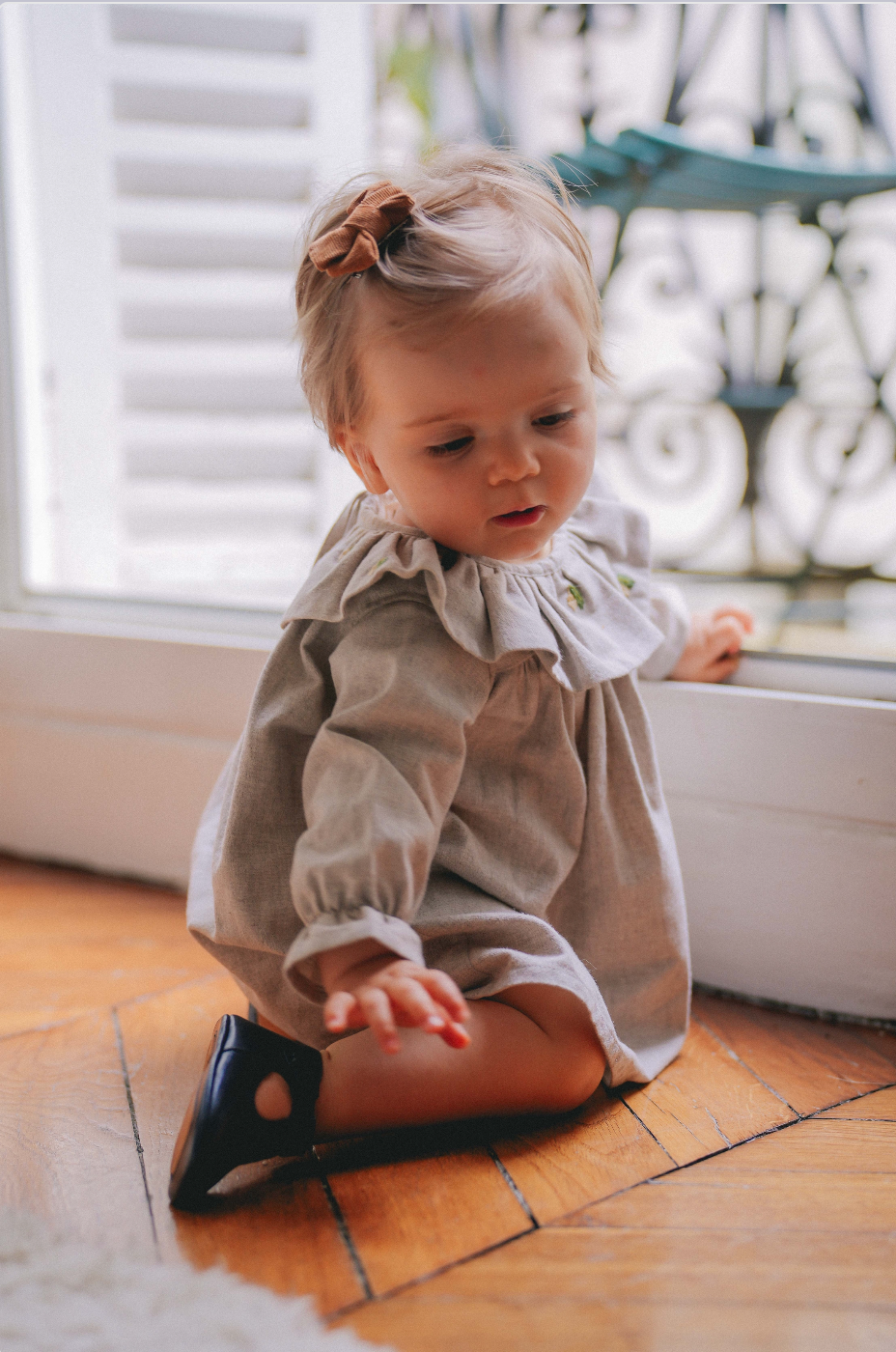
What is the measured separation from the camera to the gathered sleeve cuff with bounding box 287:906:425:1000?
57 centimetres

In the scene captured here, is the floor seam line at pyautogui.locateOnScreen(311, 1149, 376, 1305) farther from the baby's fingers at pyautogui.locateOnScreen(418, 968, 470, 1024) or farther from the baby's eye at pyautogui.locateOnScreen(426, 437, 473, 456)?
the baby's eye at pyautogui.locateOnScreen(426, 437, 473, 456)

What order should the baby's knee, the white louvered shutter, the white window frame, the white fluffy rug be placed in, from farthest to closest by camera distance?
the white louvered shutter → the white window frame → the baby's knee → the white fluffy rug

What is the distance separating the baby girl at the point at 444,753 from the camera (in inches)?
24.4

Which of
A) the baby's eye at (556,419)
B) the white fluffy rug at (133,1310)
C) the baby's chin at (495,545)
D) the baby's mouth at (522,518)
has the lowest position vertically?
the white fluffy rug at (133,1310)

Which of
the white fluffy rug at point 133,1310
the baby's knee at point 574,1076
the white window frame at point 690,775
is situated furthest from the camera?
the white window frame at point 690,775

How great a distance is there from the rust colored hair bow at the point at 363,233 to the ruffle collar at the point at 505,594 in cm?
17

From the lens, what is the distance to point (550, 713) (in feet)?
2.40

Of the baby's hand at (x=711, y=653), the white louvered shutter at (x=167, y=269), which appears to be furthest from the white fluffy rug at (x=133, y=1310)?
the white louvered shutter at (x=167, y=269)

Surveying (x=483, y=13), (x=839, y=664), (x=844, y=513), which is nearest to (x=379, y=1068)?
(x=839, y=664)

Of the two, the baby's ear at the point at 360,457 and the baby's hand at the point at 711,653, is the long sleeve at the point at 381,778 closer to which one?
the baby's ear at the point at 360,457

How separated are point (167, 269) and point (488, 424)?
84cm

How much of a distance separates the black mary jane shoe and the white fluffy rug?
6cm

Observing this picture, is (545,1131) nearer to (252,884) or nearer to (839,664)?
(252,884)

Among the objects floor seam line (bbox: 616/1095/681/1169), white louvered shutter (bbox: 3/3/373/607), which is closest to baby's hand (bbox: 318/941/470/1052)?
floor seam line (bbox: 616/1095/681/1169)
